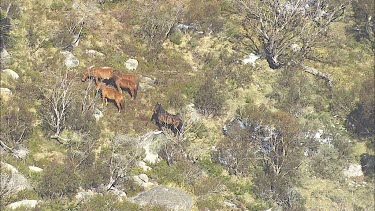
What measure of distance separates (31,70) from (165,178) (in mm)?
7918

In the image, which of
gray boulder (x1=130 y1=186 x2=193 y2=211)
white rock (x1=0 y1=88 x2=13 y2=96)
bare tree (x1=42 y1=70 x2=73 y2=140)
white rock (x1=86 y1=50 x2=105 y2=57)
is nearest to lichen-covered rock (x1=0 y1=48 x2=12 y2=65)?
white rock (x1=0 y1=88 x2=13 y2=96)

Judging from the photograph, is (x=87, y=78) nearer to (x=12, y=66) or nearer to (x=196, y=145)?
(x=12, y=66)

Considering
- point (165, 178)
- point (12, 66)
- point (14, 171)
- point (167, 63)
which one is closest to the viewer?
point (14, 171)

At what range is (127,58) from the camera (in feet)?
70.4

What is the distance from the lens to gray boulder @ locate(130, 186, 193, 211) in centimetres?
1420

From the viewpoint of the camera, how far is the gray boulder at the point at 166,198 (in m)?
14.2

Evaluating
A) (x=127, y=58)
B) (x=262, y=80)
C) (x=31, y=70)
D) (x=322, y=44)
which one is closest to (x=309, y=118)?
(x=262, y=80)

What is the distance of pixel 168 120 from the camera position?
17531 mm

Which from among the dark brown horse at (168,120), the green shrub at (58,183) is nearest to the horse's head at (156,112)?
the dark brown horse at (168,120)

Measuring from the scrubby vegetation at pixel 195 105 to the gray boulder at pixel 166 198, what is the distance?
36 centimetres

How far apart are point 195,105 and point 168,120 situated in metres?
2.29

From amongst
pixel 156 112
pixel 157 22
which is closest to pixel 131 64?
pixel 157 22

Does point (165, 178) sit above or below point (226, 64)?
below

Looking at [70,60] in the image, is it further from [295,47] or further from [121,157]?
[295,47]
